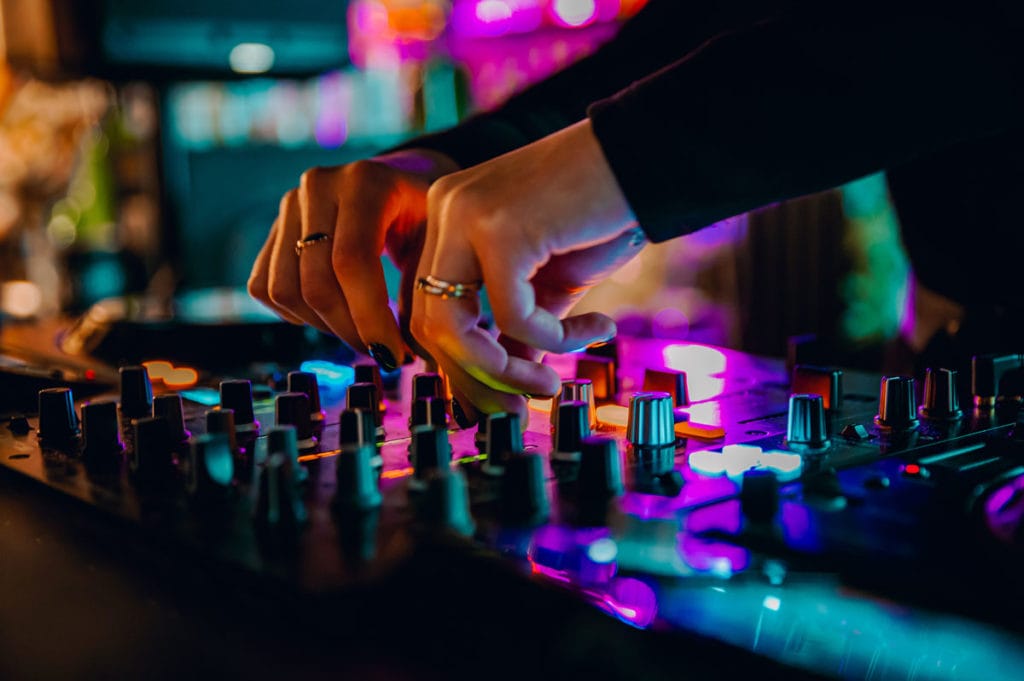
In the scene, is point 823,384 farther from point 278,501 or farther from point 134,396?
point 134,396

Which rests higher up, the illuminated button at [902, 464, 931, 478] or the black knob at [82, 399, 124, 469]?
the black knob at [82, 399, 124, 469]

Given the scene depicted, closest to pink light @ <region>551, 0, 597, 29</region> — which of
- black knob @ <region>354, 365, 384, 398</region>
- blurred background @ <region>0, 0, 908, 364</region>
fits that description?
blurred background @ <region>0, 0, 908, 364</region>

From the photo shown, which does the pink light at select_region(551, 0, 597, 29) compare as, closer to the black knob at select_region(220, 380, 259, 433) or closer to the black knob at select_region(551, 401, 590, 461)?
the black knob at select_region(220, 380, 259, 433)

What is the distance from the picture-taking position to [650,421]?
2.37 feet

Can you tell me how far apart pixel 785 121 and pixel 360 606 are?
0.44 metres

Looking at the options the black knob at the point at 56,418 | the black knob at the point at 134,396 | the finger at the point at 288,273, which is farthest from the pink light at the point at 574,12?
the black knob at the point at 56,418

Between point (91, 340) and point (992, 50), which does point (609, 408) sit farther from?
point (91, 340)

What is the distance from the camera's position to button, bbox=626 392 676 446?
0.72 m

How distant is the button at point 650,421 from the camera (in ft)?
2.37

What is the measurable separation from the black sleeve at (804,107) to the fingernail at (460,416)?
273mm

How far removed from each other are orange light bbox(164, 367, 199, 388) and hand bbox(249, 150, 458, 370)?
166 mm

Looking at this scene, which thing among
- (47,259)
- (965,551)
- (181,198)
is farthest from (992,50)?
(47,259)

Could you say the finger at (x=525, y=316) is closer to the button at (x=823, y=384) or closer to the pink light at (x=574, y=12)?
the button at (x=823, y=384)

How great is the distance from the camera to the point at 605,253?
867 mm
